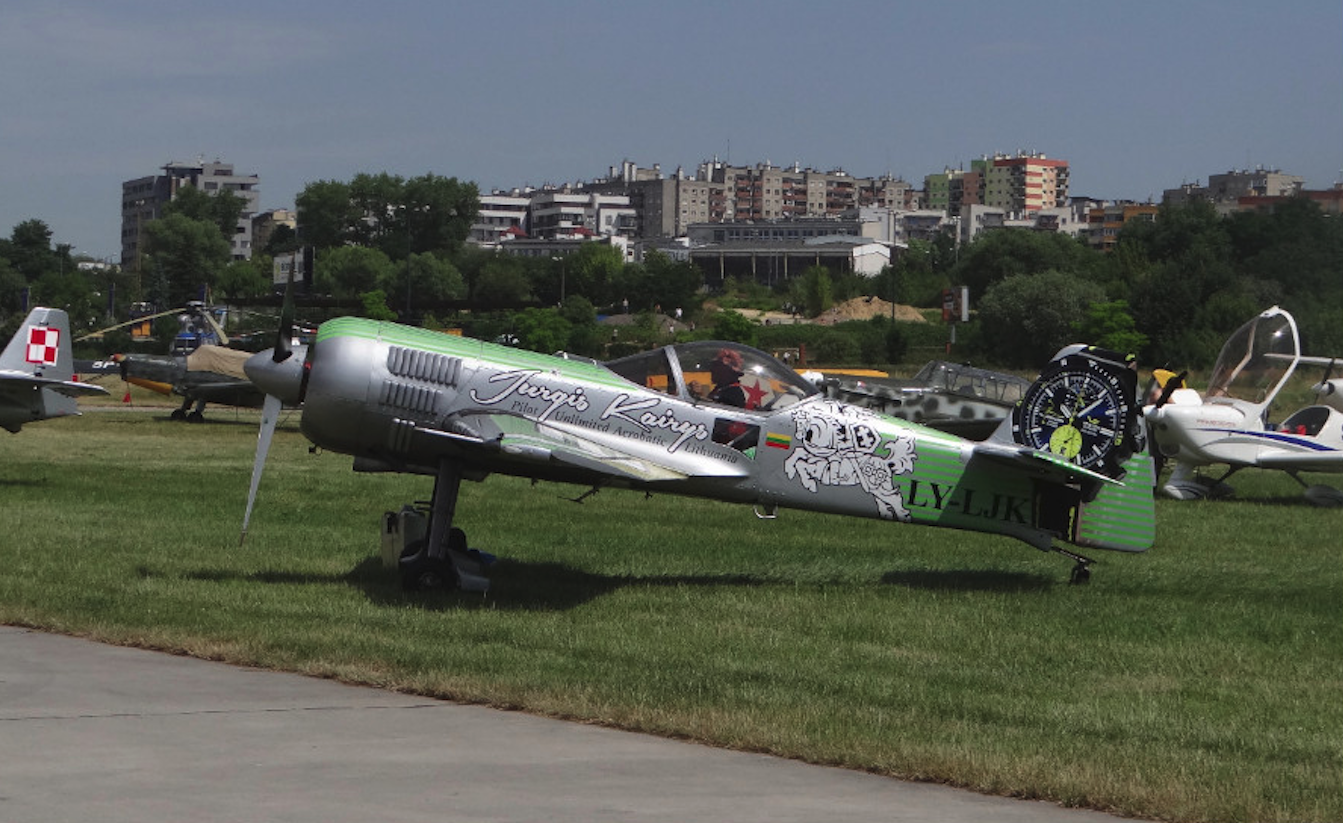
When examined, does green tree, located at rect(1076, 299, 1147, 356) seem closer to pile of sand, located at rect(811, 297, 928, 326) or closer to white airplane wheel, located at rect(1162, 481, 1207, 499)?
pile of sand, located at rect(811, 297, 928, 326)

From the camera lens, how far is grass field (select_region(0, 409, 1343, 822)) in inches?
287

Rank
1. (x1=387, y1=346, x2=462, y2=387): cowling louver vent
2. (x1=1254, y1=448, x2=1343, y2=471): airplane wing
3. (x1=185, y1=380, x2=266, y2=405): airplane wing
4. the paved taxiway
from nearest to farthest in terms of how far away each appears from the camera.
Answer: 1. the paved taxiway
2. (x1=387, y1=346, x2=462, y2=387): cowling louver vent
3. (x1=1254, y1=448, x2=1343, y2=471): airplane wing
4. (x1=185, y1=380, x2=266, y2=405): airplane wing

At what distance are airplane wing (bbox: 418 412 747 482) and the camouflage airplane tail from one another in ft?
8.47

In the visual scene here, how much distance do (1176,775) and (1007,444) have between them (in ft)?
21.5

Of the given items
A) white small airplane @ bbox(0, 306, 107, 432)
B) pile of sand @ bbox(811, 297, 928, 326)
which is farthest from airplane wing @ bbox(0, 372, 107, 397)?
pile of sand @ bbox(811, 297, 928, 326)

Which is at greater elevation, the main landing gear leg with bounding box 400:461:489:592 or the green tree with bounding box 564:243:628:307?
the green tree with bounding box 564:243:628:307

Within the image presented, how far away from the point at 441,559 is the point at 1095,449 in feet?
17.1

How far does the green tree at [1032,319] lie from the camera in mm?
72375

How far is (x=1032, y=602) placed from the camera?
12.2 m

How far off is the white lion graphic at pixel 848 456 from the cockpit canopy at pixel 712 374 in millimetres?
292

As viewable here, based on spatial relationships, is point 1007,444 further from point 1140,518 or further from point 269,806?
point 269,806

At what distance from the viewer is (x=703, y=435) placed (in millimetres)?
12227

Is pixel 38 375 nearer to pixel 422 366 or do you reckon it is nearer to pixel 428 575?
pixel 422 366

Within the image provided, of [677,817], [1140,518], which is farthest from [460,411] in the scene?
[677,817]
